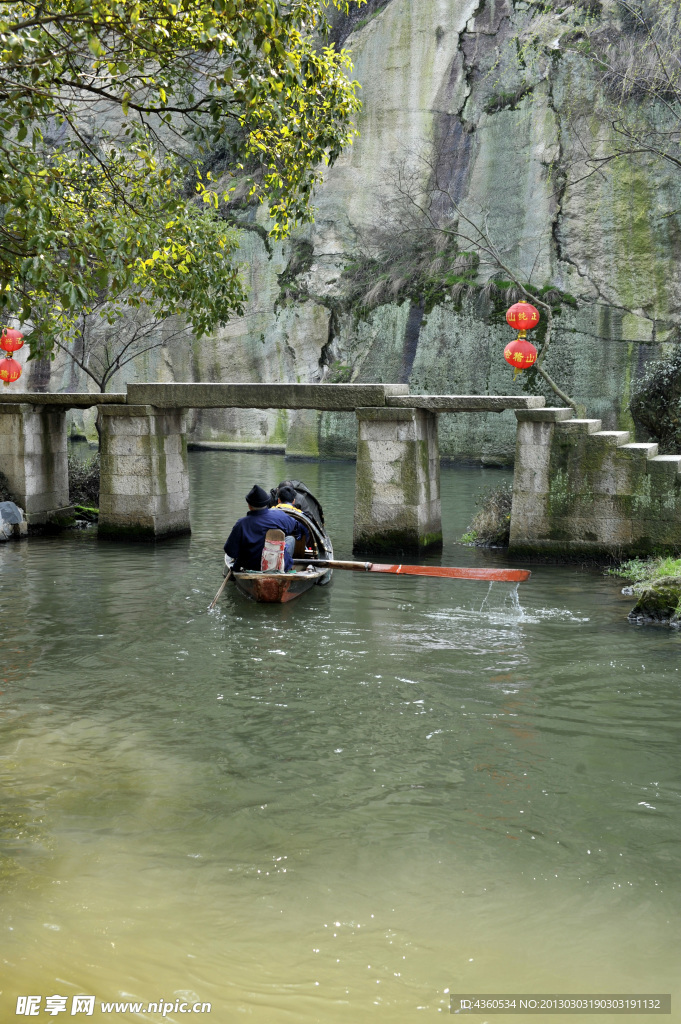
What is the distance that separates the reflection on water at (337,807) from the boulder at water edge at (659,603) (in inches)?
11.1

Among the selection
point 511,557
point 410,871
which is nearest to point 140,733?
point 410,871

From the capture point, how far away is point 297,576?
11.0 metres

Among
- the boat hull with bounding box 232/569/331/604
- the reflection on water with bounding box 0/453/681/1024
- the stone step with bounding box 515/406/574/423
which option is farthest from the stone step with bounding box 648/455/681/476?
the boat hull with bounding box 232/569/331/604

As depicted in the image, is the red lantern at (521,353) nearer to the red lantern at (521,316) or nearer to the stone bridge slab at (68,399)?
the red lantern at (521,316)

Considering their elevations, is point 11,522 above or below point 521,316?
below

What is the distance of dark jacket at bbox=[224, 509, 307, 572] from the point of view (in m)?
11.0

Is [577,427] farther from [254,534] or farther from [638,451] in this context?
[254,534]

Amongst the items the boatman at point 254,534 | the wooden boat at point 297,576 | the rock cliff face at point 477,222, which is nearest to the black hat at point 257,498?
the boatman at point 254,534

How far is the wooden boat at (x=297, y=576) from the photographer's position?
1075 cm

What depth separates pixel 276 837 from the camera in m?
5.54

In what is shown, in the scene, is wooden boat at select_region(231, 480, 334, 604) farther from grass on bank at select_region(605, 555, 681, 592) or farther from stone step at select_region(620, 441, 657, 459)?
stone step at select_region(620, 441, 657, 459)

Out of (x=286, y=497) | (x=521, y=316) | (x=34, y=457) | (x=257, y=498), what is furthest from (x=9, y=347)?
(x=521, y=316)

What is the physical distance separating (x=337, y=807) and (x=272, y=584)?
4961 mm

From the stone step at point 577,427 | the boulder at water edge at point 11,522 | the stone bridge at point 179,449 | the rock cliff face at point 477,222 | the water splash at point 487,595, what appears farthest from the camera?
the rock cliff face at point 477,222
